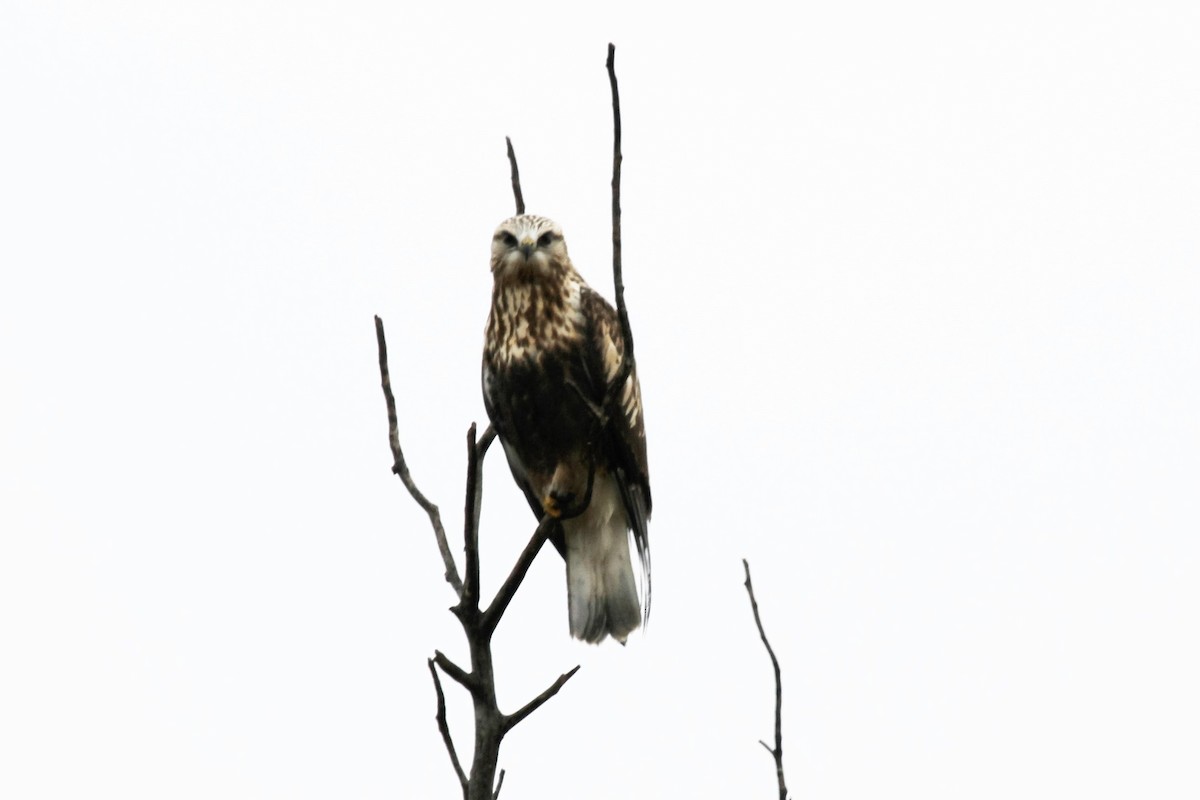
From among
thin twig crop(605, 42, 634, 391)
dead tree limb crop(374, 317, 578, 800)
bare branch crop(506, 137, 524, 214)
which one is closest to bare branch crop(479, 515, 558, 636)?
dead tree limb crop(374, 317, 578, 800)

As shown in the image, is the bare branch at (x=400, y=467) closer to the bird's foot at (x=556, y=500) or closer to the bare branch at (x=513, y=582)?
the bare branch at (x=513, y=582)

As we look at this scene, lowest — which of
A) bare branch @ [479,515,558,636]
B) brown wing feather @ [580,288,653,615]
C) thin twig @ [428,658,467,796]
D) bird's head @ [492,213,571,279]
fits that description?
thin twig @ [428,658,467,796]

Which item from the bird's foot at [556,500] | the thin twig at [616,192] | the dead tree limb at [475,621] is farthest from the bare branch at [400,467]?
the bird's foot at [556,500]

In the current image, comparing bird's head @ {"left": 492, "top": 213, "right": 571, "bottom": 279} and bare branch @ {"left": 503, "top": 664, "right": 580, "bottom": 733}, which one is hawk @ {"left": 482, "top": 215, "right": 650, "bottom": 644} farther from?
bare branch @ {"left": 503, "top": 664, "right": 580, "bottom": 733}

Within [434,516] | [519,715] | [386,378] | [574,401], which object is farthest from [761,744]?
[574,401]

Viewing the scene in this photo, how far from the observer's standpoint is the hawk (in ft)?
17.4

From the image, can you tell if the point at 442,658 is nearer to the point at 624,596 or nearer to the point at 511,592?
the point at 511,592

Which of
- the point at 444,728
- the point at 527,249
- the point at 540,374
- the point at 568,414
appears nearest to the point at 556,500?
the point at 568,414

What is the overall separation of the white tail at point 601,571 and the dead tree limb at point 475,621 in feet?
6.07

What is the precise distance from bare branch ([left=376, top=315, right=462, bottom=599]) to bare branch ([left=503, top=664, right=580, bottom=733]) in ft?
1.25

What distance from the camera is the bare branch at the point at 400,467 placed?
3553mm

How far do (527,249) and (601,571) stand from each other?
1.23m

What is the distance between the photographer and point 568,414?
5.27m

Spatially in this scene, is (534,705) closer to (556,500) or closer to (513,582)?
(513,582)
